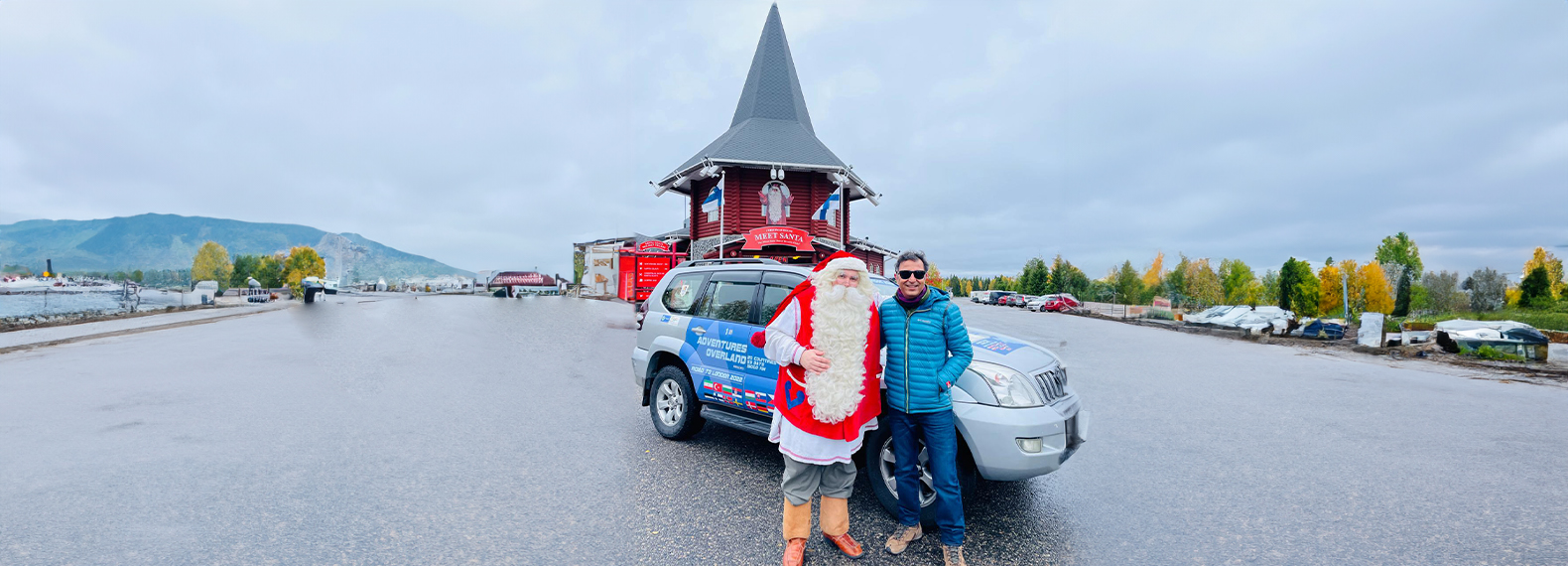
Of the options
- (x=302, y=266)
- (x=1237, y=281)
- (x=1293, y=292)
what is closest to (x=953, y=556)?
(x=1293, y=292)

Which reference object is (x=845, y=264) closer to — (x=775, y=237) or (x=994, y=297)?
(x=775, y=237)

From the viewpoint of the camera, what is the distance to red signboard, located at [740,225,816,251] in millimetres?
23812

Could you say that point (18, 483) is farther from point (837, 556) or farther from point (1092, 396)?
point (1092, 396)

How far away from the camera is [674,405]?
548cm

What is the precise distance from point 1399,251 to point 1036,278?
Answer: 37.9 meters

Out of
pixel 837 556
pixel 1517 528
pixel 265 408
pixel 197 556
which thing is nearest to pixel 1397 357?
pixel 1517 528

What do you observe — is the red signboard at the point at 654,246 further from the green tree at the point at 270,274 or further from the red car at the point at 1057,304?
the green tree at the point at 270,274

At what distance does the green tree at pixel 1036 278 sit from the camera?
70.6m

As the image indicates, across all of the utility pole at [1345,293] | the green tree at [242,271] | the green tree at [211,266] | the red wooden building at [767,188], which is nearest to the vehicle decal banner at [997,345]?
the red wooden building at [767,188]

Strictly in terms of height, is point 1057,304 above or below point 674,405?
above

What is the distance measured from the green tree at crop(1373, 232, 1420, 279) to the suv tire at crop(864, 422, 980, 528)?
289 ft

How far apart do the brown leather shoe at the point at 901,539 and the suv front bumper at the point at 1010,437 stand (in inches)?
22.4

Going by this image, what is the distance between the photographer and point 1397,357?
47.8ft

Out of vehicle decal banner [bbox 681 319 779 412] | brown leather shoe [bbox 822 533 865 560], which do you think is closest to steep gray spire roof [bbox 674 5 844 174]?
vehicle decal banner [bbox 681 319 779 412]
